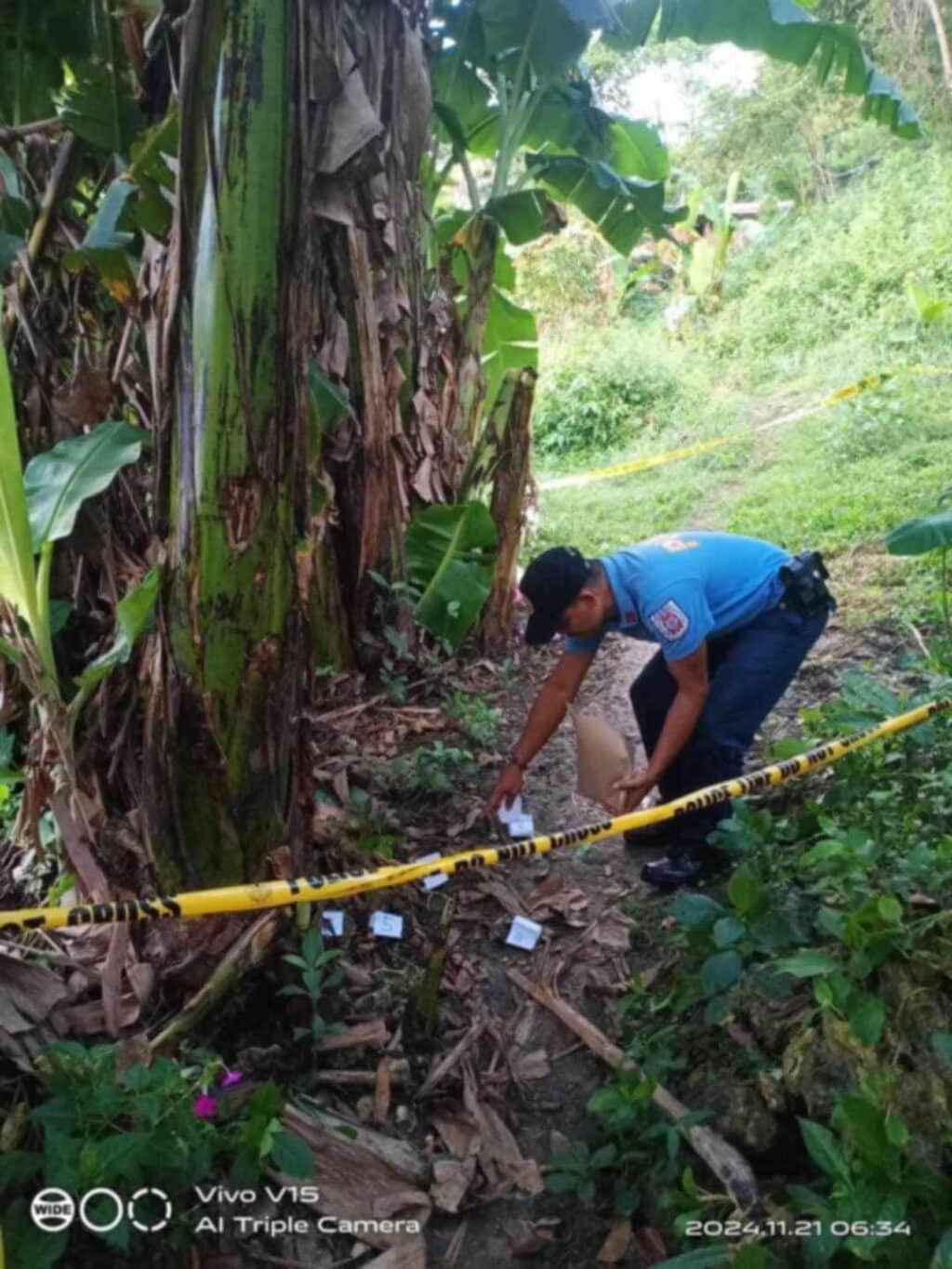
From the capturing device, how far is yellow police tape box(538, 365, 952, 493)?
8.83 m

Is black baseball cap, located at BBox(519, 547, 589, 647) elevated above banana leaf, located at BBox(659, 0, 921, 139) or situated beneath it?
situated beneath

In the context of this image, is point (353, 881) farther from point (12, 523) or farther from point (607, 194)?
point (607, 194)

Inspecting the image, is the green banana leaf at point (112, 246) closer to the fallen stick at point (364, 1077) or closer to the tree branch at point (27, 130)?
the tree branch at point (27, 130)

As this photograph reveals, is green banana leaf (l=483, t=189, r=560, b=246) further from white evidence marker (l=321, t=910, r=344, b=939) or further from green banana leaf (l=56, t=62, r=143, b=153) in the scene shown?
white evidence marker (l=321, t=910, r=344, b=939)

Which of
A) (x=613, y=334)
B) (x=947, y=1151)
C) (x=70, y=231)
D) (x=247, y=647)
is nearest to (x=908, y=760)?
(x=947, y=1151)

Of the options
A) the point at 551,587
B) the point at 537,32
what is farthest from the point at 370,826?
the point at 537,32

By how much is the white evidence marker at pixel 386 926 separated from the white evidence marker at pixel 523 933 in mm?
351

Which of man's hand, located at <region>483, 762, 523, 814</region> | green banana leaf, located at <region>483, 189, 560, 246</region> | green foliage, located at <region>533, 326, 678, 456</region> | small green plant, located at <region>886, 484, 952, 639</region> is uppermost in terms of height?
green banana leaf, located at <region>483, 189, 560, 246</region>

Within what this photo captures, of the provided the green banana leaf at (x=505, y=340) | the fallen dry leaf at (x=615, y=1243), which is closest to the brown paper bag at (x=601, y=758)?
the fallen dry leaf at (x=615, y=1243)

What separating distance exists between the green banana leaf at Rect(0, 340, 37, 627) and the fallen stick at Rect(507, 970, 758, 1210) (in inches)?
64.8

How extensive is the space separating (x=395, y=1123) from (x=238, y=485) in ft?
4.90

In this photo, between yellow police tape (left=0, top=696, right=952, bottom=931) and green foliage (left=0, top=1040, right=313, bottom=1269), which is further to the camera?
yellow police tape (left=0, top=696, right=952, bottom=931)

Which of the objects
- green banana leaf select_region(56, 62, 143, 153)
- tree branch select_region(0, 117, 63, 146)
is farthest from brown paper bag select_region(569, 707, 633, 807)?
tree branch select_region(0, 117, 63, 146)

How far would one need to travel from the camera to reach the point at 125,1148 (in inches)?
62.4
